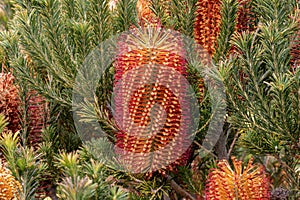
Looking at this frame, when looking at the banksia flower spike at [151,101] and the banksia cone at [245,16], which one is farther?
the banksia cone at [245,16]

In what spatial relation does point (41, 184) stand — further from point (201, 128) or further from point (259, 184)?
point (259, 184)

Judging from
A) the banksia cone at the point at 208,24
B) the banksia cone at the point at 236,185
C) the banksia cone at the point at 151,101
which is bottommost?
the banksia cone at the point at 236,185

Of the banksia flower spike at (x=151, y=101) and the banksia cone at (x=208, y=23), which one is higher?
the banksia cone at (x=208, y=23)

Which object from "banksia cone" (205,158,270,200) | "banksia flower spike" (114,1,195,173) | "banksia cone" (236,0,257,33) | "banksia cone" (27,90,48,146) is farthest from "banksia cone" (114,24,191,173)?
"banksia cone" (27,90,48,146)

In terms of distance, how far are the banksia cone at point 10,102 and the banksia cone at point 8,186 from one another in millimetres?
406

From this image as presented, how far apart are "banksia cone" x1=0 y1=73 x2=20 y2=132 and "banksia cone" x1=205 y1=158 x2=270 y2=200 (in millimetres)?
612

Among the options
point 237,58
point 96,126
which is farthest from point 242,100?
point 96,126

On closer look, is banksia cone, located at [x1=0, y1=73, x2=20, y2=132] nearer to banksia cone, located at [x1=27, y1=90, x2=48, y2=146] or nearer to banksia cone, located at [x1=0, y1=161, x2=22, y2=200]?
banksia cone, located at [x1=27, y1=90, x2=48, y2=146]

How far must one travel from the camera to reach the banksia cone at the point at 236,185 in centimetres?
134

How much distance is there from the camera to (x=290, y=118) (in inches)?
52.8

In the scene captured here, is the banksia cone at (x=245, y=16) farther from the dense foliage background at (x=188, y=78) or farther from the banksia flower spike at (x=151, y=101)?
the banksia flower spike at (x=151, y=101)

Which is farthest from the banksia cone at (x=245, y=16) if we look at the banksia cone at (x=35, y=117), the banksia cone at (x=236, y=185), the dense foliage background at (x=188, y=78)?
the banksia cone at (x=35, y=117)

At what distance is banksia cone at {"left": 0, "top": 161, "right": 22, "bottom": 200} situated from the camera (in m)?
1.25

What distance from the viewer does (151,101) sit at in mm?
1321
